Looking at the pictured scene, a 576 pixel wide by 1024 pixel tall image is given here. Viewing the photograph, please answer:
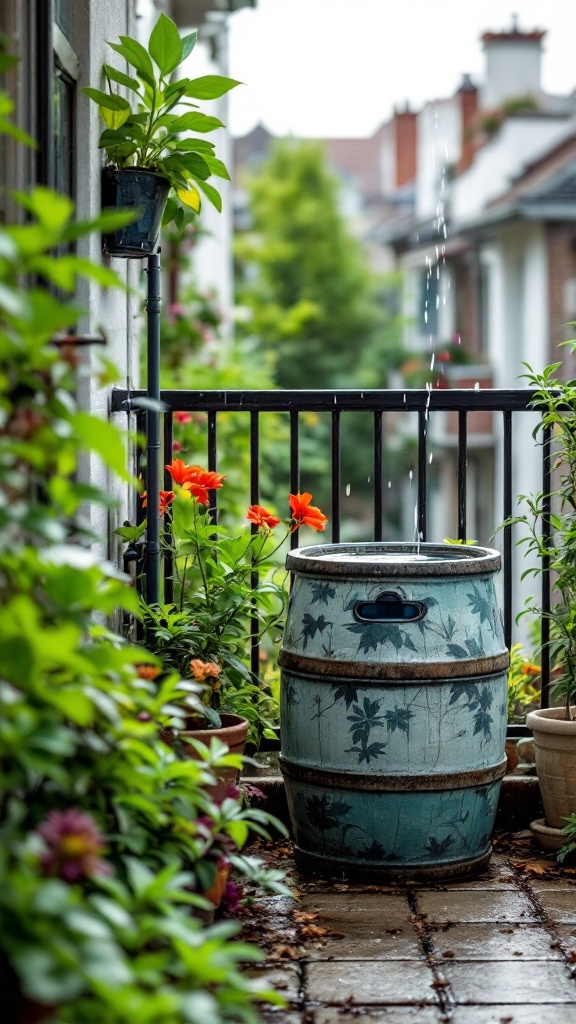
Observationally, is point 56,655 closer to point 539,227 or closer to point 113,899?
point 113,899

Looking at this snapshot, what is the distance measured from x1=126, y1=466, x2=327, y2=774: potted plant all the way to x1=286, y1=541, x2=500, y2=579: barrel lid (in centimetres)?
8

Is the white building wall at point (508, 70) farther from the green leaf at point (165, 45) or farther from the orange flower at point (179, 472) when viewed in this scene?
the orange flower at point (179, 472)

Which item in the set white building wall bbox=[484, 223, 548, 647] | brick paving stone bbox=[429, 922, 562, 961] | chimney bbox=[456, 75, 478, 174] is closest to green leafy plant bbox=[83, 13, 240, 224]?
brick paving stone bbox=[429, 922, 562, 961]

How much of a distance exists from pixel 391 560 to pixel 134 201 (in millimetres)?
1028

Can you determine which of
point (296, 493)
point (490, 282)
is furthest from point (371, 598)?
point (490, 282)

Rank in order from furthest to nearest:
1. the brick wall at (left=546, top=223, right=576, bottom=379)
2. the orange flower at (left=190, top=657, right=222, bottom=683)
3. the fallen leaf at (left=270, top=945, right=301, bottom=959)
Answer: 1. the brick wall at (left=546, top=223, right=576, bottom=379)
2. the orange flower at (left=190, top=657, right=222, bottom=683)
3. the fallen leaf at (left=270, top=945, right=301, bottom=959)

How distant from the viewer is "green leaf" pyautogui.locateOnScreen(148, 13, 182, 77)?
285 centimetres

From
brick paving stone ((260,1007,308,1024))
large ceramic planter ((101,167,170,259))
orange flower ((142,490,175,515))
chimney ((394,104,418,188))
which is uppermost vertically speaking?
chimney ((394,104,418,188))

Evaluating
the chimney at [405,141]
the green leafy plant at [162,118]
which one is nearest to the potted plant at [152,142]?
the green leafy plant at [162,118]

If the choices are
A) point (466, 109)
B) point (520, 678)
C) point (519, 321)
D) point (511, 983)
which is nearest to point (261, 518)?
point (520, 678)

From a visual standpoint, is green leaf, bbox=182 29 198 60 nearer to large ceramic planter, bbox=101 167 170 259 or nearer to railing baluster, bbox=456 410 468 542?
large ceramic planter, bbox=101 167 170 259

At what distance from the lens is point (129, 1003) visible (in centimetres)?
127

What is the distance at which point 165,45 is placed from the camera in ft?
9.41

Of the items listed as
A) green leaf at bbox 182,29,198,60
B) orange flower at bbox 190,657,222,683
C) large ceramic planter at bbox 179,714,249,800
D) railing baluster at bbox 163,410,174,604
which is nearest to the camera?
large ceramic planter at bbox 179,714,249,800
